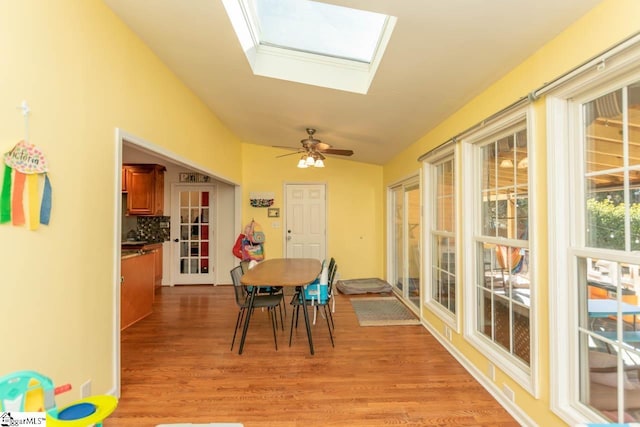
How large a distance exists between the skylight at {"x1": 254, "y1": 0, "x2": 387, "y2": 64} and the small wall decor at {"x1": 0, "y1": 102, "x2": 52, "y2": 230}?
178 cm

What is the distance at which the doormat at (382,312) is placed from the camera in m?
3.95

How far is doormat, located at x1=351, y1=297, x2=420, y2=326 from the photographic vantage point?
3.95 m

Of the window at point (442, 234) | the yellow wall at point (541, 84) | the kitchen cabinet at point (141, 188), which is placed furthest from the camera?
the kitchen cabinet at point (141, 188)

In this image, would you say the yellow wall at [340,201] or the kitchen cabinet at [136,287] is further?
the yellow wall at [340,201]

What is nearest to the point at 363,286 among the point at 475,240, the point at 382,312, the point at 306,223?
the point at 382,312

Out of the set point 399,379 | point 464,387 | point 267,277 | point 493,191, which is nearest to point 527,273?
point 493,191

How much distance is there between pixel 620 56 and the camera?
1365 mm

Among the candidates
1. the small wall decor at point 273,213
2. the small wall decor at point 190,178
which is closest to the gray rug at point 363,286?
the small wall decor at point 273,213

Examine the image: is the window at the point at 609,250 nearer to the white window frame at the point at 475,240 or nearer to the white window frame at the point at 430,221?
the white window frame at the point at 475,240

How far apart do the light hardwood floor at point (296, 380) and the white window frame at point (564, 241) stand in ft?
1.79

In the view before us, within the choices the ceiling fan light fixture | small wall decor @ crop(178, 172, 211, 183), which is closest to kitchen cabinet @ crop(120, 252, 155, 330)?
small wall decor @ crop(178, 172, 211, 183)

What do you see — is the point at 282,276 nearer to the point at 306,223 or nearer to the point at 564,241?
the point at 564,241

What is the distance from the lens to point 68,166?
183 cm

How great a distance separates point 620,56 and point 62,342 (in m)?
3.18
